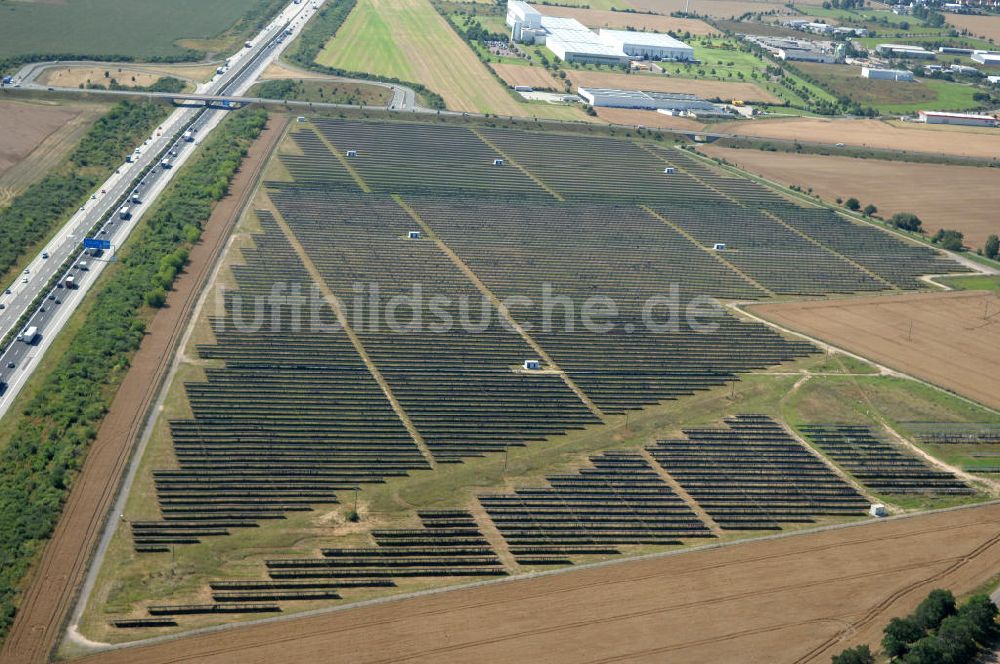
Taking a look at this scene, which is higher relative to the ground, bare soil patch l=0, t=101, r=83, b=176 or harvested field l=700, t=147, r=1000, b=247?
bare soil patch l=0, t=101, r=83, b=176

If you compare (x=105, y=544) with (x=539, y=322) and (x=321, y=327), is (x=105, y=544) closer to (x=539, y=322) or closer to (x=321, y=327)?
(x=321, y=327)

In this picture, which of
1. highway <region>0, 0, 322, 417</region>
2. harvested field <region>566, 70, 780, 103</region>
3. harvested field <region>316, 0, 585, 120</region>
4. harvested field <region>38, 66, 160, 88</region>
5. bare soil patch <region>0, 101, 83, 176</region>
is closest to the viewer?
highway <region>0, 0, 322, 417</region>

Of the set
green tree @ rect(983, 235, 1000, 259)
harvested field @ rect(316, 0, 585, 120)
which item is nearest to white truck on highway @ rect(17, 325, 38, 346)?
harvested field @ rect(316, 0, 585, 120)

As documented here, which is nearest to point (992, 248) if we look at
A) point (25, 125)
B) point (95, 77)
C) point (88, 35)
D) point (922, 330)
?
point (922, 330)

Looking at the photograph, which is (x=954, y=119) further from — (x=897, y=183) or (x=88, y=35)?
(x=88, y=35)

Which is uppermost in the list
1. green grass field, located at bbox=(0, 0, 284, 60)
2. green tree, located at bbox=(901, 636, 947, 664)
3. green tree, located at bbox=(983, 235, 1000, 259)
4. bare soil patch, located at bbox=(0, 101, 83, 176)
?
green grass field, located at bbox=(0, 0, 284, 60)

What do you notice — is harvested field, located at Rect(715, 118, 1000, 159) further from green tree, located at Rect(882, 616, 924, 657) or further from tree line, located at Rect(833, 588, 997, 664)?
green tree, located at Rect(882, 616, 924, 657)

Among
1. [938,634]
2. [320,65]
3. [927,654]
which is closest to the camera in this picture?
[927,654]
